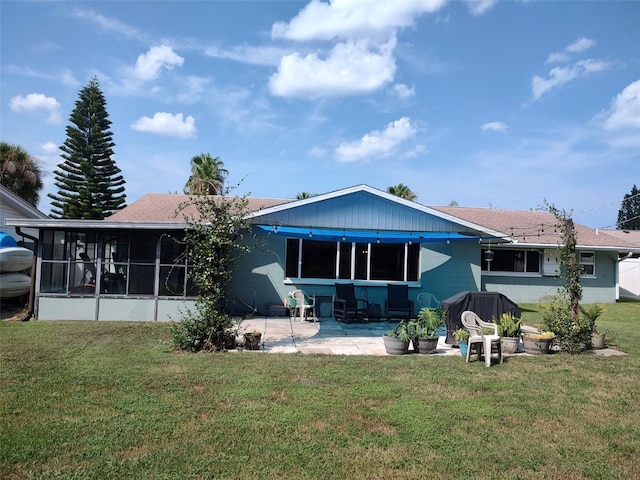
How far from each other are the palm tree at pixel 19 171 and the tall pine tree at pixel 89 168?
2.21 m

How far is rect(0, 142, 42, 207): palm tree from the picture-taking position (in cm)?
2261

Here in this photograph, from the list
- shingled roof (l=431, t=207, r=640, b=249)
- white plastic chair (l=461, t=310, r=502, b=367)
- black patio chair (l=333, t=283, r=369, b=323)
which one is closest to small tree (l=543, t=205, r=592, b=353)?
white plastic chair (l=461, t=310, r=502, b=367)

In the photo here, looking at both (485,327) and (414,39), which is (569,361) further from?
(414,39)

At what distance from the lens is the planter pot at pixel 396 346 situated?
7.79 m

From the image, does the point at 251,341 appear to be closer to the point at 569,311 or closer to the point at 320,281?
the point at 320,281

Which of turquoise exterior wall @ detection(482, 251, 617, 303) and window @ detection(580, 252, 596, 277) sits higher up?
window @ detection(580, 252, 596, 277)

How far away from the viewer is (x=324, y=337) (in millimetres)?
9445

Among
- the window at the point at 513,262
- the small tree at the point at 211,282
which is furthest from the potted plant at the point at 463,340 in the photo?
the window at the point at 513,262

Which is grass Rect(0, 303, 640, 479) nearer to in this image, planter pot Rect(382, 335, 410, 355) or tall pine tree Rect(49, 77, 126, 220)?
planter pot Rect(382, 335, 410, 355)

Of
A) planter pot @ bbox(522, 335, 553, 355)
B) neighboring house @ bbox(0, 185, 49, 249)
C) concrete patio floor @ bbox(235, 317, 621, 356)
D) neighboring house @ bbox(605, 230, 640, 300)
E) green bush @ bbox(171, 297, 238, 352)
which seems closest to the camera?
green bush @ bbox(171, 297, 238, 352)

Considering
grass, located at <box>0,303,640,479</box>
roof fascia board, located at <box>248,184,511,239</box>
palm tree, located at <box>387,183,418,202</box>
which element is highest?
palm tree, located at <box>387,183,418,202</box>

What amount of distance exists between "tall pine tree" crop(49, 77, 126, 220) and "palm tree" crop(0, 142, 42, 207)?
7.26ft

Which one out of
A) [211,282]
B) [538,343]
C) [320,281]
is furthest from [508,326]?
[320,281]

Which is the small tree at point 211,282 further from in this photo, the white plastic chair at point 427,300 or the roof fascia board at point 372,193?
the white plastic chair at point 427,300
